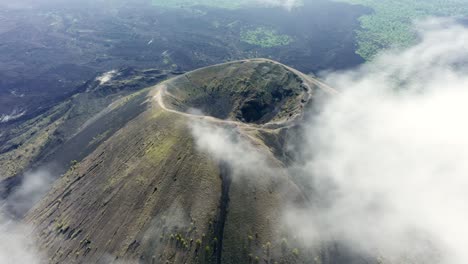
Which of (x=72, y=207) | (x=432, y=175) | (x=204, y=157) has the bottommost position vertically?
(x=72, y=207)

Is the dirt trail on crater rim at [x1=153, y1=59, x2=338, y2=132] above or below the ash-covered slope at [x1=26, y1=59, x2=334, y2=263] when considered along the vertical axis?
above

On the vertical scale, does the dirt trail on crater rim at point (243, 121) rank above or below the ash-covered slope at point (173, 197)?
above

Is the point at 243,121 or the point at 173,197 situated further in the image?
the point at 243,121

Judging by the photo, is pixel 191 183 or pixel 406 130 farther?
pixel 406 130

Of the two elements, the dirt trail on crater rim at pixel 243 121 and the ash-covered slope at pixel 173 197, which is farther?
the dirt trail on crater rim at pixel 243 121

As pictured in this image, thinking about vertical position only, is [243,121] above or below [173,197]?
above

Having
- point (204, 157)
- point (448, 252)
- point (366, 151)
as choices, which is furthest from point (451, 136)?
point (204, 157)

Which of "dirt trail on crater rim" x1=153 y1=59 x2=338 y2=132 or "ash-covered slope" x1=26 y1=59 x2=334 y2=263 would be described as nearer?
"ash-covered slope" x1=26 y1=59 x2=334 y2=263

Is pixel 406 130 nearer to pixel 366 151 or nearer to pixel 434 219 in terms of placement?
pixel 366 151
